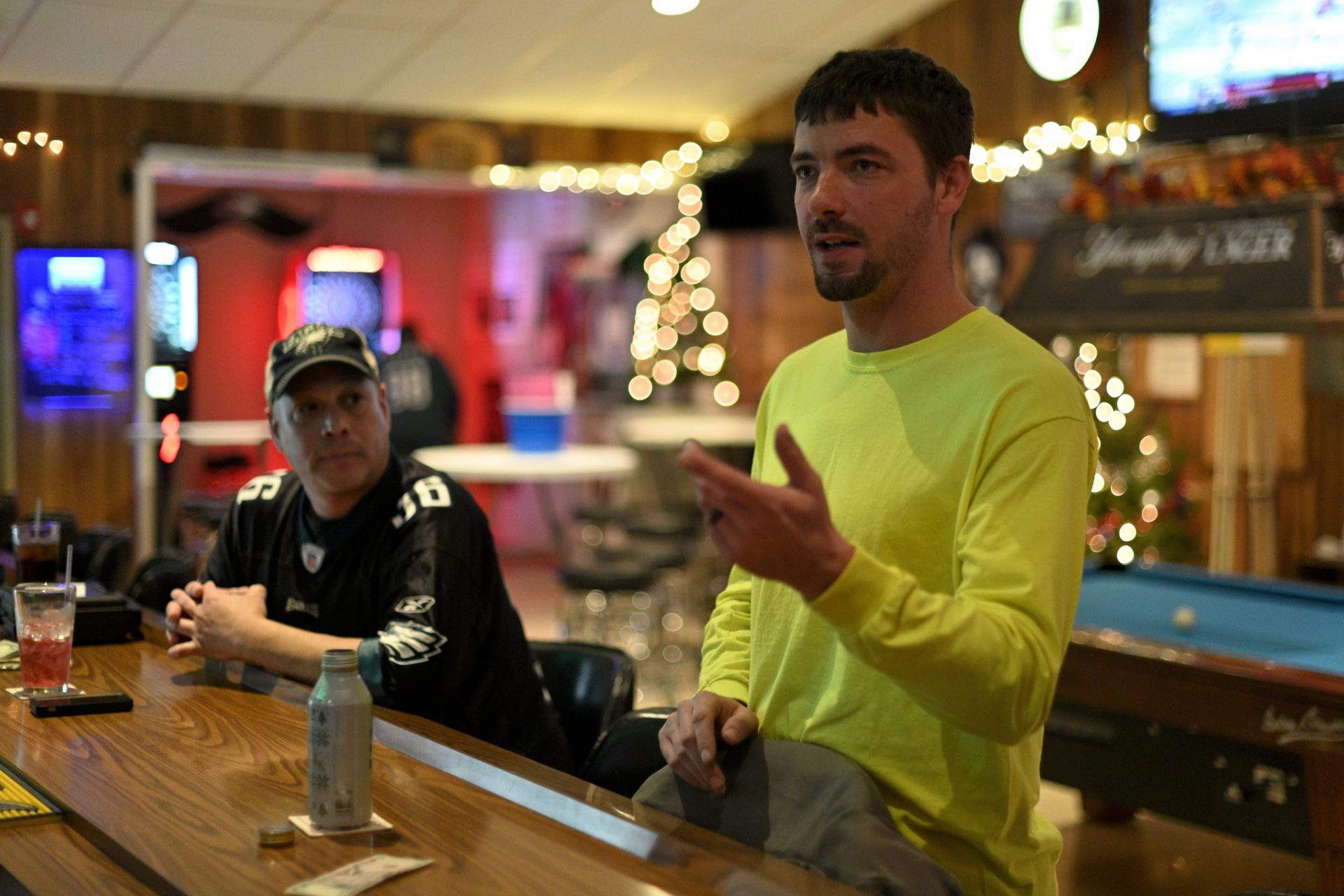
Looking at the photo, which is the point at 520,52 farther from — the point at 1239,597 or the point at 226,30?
the point at 1239,597

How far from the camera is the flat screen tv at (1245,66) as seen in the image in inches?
180

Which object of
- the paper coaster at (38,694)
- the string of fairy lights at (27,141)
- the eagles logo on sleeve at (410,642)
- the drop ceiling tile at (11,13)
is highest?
the drop ceiling tile at (11,13)

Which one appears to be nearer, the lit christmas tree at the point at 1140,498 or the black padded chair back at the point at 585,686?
the black padded chair back at the point at 585,686

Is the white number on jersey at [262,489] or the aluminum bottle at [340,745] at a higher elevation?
the white number on jersey at [262,489]

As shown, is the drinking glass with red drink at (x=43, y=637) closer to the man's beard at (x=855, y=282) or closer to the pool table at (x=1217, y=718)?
the man's beard at (x=855, y=282)

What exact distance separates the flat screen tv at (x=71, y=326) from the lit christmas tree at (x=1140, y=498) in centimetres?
441

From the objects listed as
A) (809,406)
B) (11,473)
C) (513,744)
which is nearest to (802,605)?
(809,406)

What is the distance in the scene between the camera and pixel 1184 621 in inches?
142

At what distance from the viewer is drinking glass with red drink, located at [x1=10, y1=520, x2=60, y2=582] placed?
9.81 feet

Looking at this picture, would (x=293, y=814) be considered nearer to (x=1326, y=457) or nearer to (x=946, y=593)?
(x=946, y=593)

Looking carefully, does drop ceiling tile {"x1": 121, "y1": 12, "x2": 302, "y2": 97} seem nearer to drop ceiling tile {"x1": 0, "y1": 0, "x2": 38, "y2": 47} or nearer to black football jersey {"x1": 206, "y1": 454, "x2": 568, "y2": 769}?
drop ceiling tile {"x1": 0, "y1": 0, "x2": 38, "y2": 47}

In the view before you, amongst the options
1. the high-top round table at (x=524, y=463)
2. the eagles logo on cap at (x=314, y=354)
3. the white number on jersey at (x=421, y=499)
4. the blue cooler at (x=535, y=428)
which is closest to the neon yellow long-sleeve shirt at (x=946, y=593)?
the white number on jersey at (x=421, y=499)

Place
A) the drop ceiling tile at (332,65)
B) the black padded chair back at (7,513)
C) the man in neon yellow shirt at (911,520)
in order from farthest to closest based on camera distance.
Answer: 1. the drop ceiling tile at (332,65)
2. the black padded chair back at (7,513)
3. the man in neon yellow shirt at (911,520)

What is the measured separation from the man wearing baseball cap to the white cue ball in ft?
6.50
